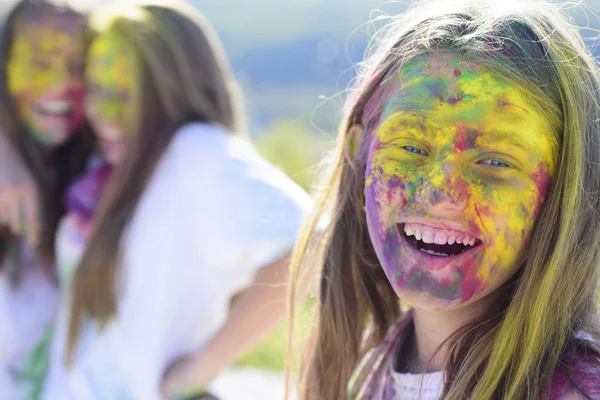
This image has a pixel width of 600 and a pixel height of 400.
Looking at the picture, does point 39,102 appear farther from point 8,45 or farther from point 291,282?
point 291,282

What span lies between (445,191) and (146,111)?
4.30 ft

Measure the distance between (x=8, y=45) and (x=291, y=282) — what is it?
146 centimetres

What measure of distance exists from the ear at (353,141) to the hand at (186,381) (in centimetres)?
98

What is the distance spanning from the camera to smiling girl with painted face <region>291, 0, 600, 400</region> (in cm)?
141

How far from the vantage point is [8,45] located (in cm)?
266

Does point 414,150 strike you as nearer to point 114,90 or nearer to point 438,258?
point 438,258

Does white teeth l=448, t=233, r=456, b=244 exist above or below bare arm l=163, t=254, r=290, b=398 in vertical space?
above

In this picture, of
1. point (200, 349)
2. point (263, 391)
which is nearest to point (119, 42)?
point (200, 349)

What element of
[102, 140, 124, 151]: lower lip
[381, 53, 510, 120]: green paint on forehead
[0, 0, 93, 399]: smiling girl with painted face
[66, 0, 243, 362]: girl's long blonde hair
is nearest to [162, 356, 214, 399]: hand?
[66, 0, 243, 362]: girl's long blonde hair

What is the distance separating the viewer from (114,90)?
8.28 feet

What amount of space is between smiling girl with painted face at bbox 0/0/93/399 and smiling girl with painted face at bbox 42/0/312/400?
0.44ft

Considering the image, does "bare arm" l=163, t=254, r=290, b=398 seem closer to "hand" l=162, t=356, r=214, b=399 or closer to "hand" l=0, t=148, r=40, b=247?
"hand" l=162, t=356, r=214, b=399

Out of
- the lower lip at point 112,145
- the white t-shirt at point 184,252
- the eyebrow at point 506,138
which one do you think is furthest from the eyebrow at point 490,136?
the lower lip at point 112,145

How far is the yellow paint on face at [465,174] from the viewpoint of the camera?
1.41 metres
